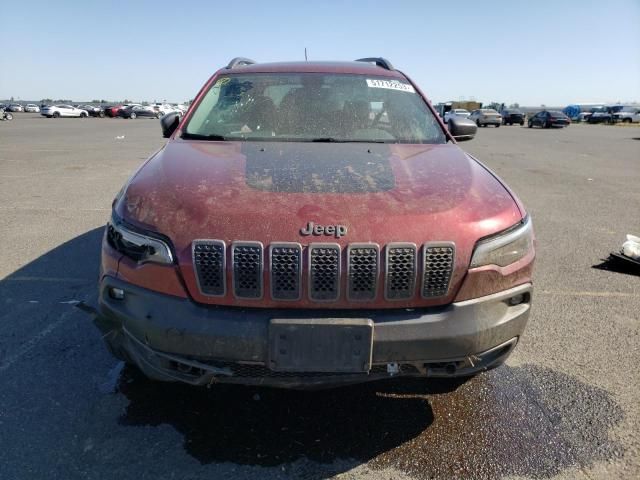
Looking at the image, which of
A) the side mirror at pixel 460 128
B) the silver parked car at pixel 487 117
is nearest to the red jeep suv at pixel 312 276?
the side mirror at pixel 460 128

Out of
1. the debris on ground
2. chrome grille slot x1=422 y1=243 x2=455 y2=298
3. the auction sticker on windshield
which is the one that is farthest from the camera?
the debris on ground

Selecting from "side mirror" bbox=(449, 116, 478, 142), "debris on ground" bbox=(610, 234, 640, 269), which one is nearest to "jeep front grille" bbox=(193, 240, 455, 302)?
"side mirror" bbox=(449, 116, 478, 142)

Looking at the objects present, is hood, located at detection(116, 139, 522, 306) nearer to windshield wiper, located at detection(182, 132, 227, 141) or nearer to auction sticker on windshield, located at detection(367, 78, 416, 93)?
windshield wiper, located at detection(182, 132, 227, 141)

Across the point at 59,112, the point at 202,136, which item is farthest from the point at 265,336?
the point at 59,112

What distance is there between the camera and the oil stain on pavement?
7.49 feet

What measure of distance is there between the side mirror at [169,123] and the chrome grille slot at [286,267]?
7.08 feet

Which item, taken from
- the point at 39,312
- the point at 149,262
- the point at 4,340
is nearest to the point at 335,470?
the point at 149,262

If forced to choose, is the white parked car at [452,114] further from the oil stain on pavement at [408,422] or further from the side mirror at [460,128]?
the oil stain on pavement at [408,422]

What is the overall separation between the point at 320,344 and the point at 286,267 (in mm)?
347

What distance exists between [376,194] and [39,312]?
2954mm

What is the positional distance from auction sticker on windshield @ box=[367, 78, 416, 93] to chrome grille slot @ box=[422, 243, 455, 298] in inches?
81.1

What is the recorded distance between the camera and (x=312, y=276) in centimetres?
200

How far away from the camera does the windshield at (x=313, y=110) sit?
3.29m

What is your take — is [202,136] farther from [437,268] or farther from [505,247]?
[505,247]
